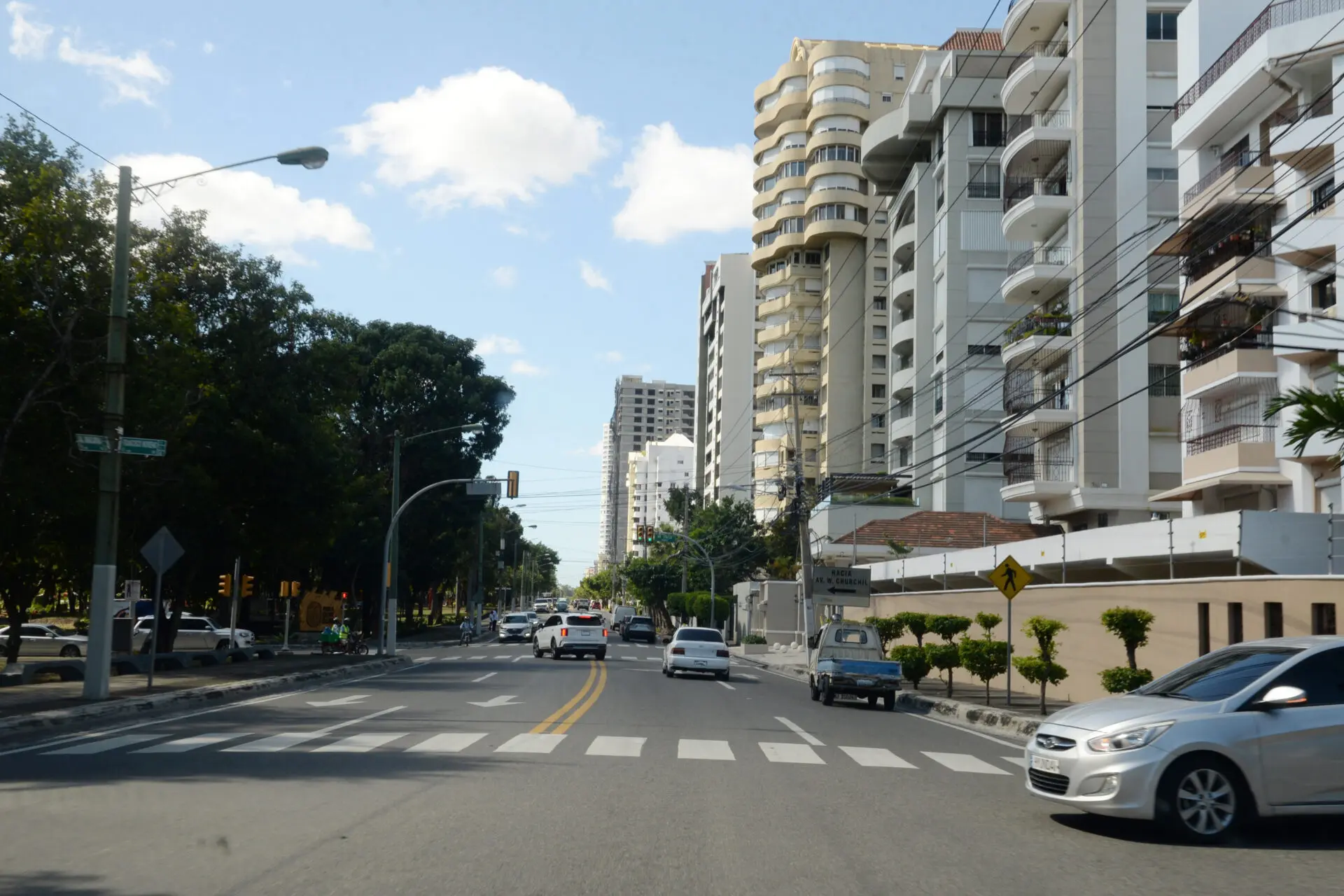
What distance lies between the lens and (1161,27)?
50312 mm

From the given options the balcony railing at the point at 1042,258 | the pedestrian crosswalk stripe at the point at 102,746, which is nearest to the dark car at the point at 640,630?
the balcony railing at the point at 1042,258

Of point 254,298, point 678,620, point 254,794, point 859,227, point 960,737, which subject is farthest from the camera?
point 678,620

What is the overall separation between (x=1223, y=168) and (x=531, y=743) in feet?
95.6

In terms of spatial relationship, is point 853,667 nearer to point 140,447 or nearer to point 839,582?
point 140,447

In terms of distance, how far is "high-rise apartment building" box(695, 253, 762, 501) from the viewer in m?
125

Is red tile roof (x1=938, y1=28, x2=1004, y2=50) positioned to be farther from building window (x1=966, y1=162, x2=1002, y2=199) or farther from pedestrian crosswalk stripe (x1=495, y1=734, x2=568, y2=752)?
pedestrian crosswalk stripe (x1=495, y1=734, x2=568, y2=752)

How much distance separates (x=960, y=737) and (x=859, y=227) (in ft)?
260

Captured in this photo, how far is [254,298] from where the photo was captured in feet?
128

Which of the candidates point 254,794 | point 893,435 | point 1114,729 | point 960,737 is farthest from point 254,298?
point 893,435

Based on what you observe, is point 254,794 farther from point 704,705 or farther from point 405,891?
point 704,705

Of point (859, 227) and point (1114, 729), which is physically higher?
point (859, 227)

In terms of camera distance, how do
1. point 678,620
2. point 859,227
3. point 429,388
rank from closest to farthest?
point 429,388
point 859,227
point 678,620

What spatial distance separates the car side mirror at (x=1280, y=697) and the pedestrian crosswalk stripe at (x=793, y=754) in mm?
6156

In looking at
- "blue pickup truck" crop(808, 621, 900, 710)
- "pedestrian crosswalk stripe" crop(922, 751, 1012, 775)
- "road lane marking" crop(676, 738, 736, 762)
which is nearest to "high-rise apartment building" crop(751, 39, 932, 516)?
"blue pickup truck" crop(808, 621, 900, 710)
